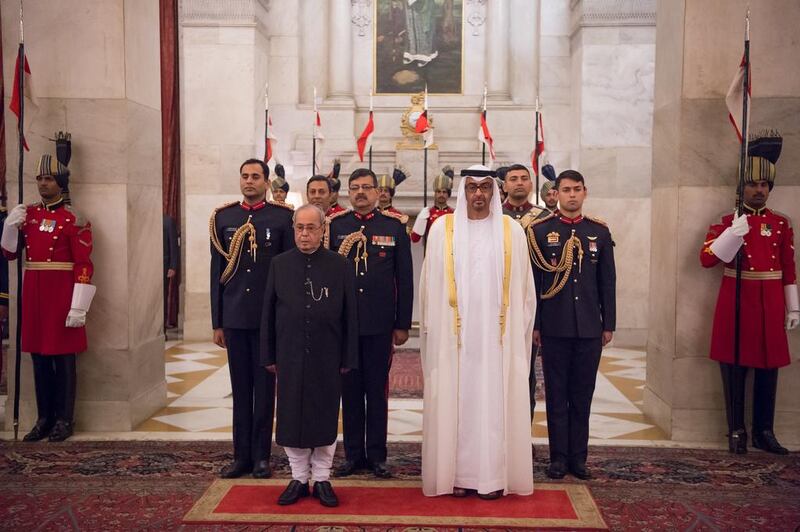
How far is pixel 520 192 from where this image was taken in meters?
5.84

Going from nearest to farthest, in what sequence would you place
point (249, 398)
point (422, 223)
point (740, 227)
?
point (249, 398) → point (740, 227) → point (422, 223)

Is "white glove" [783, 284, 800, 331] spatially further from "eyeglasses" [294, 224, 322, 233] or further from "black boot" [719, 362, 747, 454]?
"eyeglasses" [294, 224, 322, 233]

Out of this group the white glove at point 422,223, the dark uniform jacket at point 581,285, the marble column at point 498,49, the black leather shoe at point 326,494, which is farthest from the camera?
the marble column at point 498,49

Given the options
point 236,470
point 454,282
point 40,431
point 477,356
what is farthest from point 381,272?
point 40,431

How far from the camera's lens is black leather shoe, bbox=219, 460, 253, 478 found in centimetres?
505

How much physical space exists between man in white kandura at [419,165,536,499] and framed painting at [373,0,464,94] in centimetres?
823

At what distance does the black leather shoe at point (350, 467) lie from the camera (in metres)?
5.10

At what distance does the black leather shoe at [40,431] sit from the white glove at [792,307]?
5.43m

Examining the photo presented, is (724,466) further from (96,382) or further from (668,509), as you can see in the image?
(96,382)

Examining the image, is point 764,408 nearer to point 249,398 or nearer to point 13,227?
point 249,398

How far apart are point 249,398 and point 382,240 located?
1.30 m

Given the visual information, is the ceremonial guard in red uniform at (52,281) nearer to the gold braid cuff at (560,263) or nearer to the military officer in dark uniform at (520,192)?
the military officer in dark uniform at (520,192)

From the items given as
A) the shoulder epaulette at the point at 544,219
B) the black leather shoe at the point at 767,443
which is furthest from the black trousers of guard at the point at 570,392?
the black leather shoe at the point at 767,443

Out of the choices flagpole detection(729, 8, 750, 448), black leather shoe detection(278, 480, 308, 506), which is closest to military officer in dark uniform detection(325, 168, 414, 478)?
black leather shoe detection(278, 480, 308, 506)
